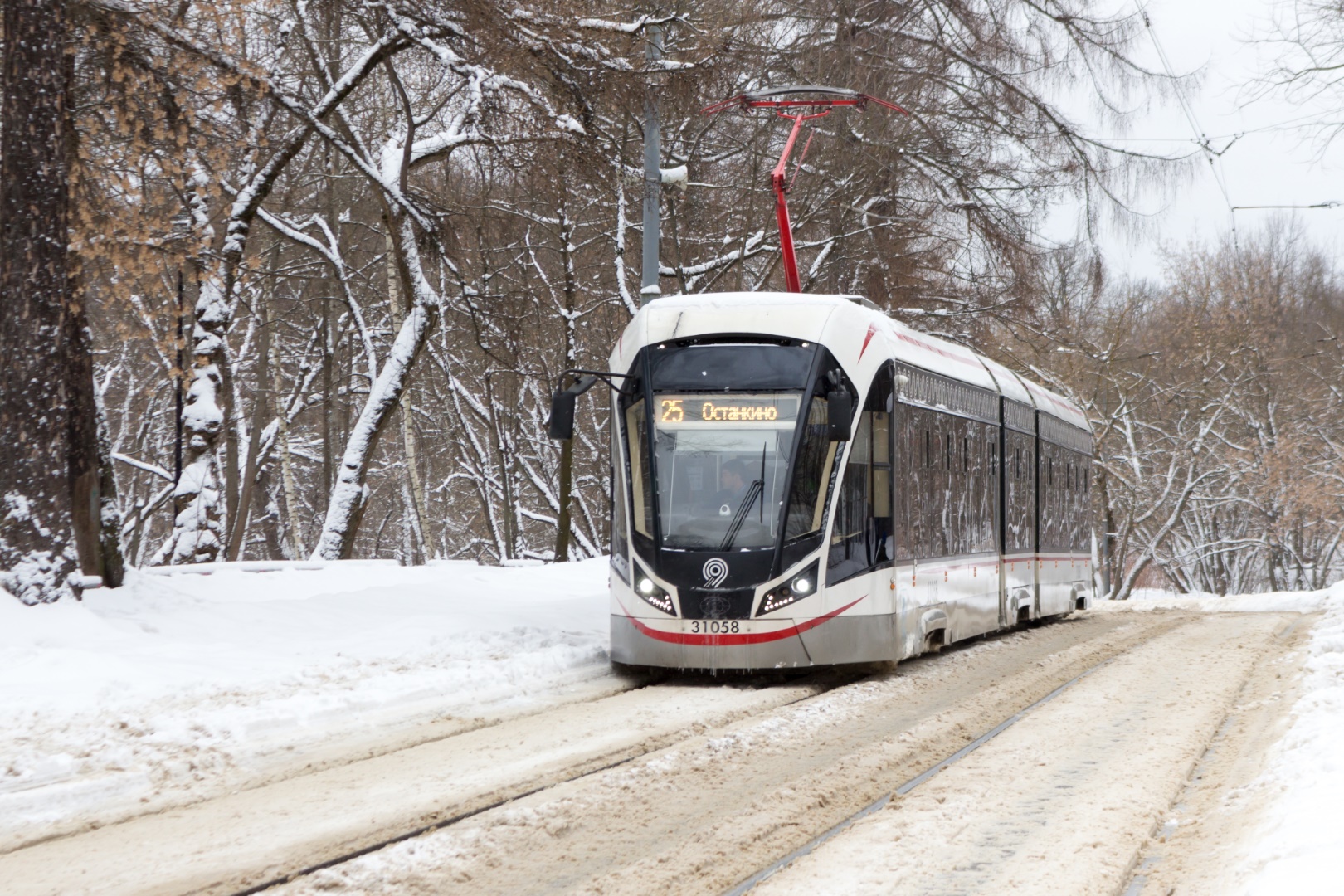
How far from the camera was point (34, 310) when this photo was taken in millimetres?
11586

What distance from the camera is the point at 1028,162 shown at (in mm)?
22406

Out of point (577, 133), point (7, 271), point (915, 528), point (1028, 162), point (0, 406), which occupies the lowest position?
point (915, 528)

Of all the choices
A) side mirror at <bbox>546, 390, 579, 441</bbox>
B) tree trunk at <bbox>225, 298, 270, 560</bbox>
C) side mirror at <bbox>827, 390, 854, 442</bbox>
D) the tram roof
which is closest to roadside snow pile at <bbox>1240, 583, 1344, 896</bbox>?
side mirror at <bbox>827, 390, 854, 442</bbox>

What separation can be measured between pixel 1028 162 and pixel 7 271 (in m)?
15.4

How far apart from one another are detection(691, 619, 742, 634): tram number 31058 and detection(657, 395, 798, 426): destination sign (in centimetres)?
164

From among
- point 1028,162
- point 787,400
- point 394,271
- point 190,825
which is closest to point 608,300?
point 394,271

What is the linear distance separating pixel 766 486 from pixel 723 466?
404mm

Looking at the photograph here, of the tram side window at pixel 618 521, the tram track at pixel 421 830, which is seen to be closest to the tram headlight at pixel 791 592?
the tram side window at pixel 618 521

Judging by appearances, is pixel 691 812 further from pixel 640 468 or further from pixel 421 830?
pixel 640 468

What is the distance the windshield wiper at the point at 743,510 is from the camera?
12.1 m

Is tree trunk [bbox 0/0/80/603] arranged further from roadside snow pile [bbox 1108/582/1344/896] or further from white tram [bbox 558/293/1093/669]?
roadside snow pile [bbox 1108/582/1344/896]

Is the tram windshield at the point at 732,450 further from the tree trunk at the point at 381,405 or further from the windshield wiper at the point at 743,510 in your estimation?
the tree trunk at the point at 381,405

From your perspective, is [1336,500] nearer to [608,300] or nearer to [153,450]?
[608,300]

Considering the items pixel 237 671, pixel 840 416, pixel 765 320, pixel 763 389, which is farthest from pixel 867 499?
pixel 237 671
